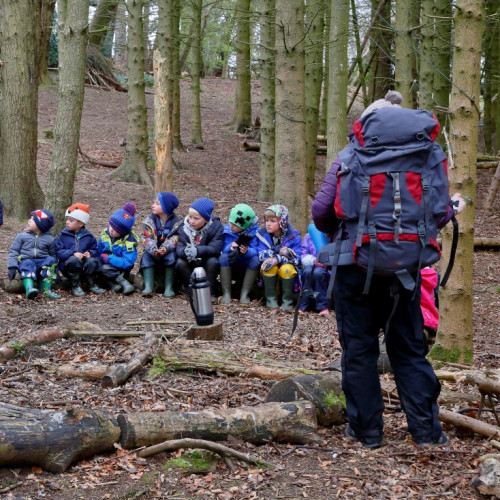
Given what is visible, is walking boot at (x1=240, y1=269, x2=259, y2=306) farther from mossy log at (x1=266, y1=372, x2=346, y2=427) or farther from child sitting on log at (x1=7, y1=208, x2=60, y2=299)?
mossy log at (x1=266, y1=372, x2=346, y2=427)

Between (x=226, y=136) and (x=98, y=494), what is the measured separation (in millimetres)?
20574

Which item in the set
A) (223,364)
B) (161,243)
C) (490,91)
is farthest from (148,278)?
(490,91)

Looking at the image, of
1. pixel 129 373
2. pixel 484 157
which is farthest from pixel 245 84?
pixel 129 373

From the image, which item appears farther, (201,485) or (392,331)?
(392,331)

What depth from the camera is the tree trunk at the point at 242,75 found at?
20.2m

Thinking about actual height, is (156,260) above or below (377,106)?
below

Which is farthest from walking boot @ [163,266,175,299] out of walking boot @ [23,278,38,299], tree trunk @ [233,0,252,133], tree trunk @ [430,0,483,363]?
tree trunk @ [233,0,252,133]

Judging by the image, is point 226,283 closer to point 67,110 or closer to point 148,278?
point 148,278

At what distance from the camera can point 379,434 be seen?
4062mm

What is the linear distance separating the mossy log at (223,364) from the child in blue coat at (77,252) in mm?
3479

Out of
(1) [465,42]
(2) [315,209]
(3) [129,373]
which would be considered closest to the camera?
(2) [315,209]

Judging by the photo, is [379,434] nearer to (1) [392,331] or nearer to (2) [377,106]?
(1) [392,331]

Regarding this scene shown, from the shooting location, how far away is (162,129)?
1058 cm

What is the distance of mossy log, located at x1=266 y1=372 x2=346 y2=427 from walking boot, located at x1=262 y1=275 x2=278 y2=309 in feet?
13.1
